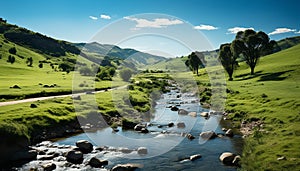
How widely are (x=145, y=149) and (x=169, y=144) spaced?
15.2 ft

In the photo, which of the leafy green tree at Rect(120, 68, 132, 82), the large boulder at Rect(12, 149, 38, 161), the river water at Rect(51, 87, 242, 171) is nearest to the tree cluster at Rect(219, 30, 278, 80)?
the river water at Rect(51, 87, 242, 171)

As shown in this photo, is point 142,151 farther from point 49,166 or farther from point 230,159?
point 49,166

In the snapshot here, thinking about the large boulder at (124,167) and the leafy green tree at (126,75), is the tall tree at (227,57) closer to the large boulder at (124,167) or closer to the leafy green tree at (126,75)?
the leafy green tree at (126,75)

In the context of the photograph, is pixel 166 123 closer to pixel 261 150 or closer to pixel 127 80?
pixel 261 150

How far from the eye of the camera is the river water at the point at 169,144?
28.9 metres

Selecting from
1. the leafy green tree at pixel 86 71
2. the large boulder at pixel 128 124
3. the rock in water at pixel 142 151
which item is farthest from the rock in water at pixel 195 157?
the leafy green tree at pixel 86 71

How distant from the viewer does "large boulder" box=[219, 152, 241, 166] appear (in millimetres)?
27673

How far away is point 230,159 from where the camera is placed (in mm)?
28406

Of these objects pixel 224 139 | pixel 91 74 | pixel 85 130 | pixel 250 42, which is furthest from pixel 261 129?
pixel 91 74

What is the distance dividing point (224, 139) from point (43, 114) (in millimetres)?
29520

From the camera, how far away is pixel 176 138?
3928 centimetres

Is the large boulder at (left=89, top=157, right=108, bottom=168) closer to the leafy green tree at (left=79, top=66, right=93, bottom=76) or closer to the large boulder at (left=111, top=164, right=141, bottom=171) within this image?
the large boulder at (left=111, top=164, right=141, bottom=171)

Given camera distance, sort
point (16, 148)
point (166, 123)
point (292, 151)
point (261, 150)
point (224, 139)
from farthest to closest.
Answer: point (166, 123) → point (224, 139) → point (16, 148) → point (261, 150) → point (292, 151)

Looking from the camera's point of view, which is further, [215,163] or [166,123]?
[166,123]
